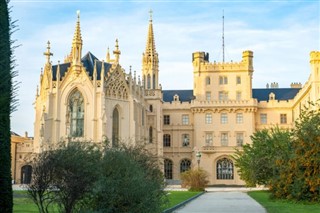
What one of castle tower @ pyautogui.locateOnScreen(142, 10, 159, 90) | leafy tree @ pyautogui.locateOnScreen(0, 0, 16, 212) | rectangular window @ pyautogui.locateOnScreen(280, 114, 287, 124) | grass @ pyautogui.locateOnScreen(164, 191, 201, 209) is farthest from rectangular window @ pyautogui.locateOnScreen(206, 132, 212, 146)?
leafy tree @ pyautogui.locateOnScreen(0, 0, 16, 212)

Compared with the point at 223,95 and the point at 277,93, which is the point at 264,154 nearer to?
the point at 223,95

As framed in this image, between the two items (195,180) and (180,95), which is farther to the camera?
(180,95)

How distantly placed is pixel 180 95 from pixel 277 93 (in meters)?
15.0

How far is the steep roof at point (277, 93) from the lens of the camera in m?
80.0

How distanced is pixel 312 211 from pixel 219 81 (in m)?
55.1

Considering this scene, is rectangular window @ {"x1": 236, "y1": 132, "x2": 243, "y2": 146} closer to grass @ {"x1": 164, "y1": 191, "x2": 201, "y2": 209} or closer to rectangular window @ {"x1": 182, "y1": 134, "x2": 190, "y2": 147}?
rectangular window @ {"x1": 182, "y1": 134, "x2": 190, "y2": 147}

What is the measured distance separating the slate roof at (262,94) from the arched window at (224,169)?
441 inches

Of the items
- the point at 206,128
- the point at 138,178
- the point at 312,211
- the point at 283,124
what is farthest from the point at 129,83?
the point at 138,178

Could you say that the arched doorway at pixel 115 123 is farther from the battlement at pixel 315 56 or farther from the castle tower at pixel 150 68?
the battlement at pixel 315 56

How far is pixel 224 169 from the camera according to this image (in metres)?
74.6

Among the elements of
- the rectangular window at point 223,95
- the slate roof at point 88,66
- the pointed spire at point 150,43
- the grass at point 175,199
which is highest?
the pointed spire at point 150,43

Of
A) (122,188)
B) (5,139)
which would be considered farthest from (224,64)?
(5,139)

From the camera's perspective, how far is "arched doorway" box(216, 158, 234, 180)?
74438 mm

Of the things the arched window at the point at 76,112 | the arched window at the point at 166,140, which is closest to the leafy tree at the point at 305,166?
the arched window at the point at 76,112
